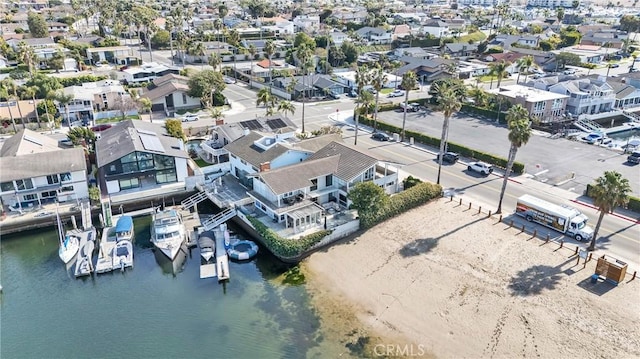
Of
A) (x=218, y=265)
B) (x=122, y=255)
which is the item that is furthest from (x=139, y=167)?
(x=218, y=265)

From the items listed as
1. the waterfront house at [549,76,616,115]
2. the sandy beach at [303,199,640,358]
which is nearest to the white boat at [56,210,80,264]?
the sandy beach at [303,199,640,358]

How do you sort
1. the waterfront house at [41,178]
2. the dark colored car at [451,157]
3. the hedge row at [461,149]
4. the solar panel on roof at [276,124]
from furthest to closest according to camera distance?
the solar panel on roof at [276,124] → the dark colored car at [451,157] → the hedge row at [461,149] → the waterfront house at [41,178]

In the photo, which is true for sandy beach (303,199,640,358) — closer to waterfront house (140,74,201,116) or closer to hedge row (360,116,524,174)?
hedge row (360,116,524,174)

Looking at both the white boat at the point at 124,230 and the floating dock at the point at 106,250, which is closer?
the floating dock at the point at 106,250

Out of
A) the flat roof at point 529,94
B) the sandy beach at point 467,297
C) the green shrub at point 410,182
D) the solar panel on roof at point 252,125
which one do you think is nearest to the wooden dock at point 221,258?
the sandy beach at point 467,297

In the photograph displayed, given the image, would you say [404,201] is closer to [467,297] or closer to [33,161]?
[467,297]

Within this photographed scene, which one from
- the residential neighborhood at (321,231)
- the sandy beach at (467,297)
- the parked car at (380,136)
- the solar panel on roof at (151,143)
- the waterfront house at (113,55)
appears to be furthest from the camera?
the waterfront house at (113,55)

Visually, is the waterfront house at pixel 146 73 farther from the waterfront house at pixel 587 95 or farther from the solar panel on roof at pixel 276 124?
the waterfront house at pixel 587 95
